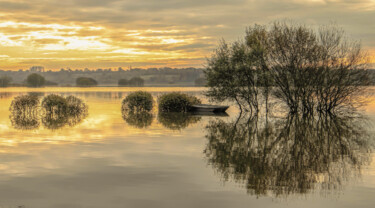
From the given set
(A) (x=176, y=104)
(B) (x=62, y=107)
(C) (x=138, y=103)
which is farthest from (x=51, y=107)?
(A) (x=176, y=104)

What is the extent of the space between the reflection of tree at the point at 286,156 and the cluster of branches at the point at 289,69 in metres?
13.2

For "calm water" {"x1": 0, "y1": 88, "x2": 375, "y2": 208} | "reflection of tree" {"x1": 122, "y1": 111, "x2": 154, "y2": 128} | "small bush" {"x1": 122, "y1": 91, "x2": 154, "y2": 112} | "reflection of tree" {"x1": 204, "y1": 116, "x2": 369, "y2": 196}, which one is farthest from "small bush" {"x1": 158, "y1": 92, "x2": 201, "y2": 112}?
"calm water" {"x1": 0, "y1": 88, "x2": 375, "y2": 208}

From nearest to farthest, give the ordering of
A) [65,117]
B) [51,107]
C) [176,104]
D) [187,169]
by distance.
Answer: [187,169] → [65,117] → [51,107] → [176,104]

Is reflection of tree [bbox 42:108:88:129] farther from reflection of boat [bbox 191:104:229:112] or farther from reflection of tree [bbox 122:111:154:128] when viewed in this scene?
reflection of boat [bbox 191:104:229:112]

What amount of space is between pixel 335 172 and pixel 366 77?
3043 centimetres

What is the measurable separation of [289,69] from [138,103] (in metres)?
18.7

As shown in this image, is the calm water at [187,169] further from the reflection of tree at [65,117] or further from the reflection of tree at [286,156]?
the reflection of tree at [65,117]

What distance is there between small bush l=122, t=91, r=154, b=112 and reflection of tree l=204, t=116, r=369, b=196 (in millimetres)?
20333

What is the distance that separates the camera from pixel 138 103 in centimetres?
5119

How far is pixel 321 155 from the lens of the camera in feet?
64.3

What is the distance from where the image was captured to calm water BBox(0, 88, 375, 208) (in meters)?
12.0

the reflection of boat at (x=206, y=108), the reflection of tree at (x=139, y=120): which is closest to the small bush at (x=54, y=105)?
the reflection of tree at (x=139, y=120)

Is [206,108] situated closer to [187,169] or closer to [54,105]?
[54,105]

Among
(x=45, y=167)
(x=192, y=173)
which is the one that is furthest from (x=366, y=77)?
(x=45, y=167)
